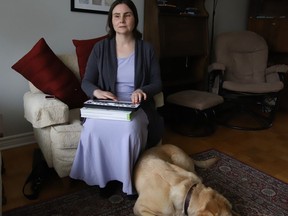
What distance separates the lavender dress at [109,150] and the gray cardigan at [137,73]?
0.50 ft

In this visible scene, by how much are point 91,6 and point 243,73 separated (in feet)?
6.41

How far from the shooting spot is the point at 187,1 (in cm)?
322

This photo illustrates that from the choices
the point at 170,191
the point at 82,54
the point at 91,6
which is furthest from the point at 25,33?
the point at 170,191

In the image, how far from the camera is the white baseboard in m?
2.30

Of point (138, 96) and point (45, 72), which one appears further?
point (45, 72)

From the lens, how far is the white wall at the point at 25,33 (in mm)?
2154

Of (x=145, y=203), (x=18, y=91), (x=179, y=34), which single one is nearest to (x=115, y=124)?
(x=145, y=203)

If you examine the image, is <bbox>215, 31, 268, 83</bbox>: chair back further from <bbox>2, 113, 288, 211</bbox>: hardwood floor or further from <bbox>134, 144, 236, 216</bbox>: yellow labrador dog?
<bbox>134, 144, 236, 216</bbox>: yellow labrador dog

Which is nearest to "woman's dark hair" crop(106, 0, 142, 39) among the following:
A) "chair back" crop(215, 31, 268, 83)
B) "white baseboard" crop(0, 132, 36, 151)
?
"white baseboard" crop(0, 132, 36, 151)

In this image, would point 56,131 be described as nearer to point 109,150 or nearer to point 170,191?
point 109,150

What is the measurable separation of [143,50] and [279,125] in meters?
2.11

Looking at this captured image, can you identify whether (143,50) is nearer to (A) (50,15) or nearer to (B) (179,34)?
(A) (50,15)

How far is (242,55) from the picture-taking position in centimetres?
335

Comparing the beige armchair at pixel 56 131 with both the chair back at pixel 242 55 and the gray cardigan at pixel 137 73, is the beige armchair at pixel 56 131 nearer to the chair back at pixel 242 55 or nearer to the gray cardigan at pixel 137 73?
the gray cardigan at pixel 137 73
